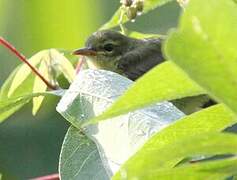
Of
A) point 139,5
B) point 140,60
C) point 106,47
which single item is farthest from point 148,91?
point 106,47

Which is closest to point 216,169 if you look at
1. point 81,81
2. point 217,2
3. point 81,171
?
point 217,2

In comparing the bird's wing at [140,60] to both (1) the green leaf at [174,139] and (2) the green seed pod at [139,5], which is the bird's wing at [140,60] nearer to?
(2) the green seed pod at [139,5]

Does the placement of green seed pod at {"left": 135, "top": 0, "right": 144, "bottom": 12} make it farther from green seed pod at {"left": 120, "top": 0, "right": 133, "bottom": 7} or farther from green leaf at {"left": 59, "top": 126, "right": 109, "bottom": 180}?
green leaf at {"left": 59, "top": 126, "right": 109, "bottom": 180}

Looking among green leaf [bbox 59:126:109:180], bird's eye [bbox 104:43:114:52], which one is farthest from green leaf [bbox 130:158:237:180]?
bird's eye [bbox 104:43:114:52]

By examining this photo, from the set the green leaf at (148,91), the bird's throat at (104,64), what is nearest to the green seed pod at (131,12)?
the green leaf at (148,91)

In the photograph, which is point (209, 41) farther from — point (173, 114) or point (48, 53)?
point (48, 53)

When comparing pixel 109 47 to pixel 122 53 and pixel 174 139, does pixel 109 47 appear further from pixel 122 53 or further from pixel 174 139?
pixel 174 139
